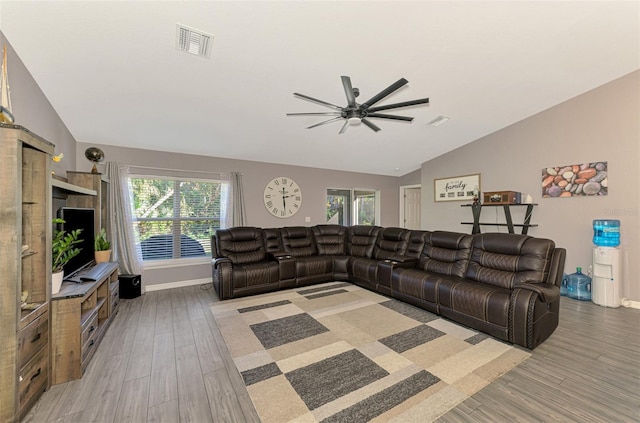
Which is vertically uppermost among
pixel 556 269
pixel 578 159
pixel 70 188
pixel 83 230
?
pixel 578 159

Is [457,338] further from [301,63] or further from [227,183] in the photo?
[227,183]

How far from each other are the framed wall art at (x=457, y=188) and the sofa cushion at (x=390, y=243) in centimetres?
195

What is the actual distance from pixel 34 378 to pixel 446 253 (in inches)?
169

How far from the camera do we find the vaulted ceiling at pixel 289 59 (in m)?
2.06

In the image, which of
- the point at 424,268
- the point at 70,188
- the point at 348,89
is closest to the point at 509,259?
the point at 424,268

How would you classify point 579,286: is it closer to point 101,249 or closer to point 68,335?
point 68,335

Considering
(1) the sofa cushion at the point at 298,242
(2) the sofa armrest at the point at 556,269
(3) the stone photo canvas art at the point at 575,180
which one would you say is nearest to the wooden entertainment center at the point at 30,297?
(1) the sofa cushion at the point at 298,242

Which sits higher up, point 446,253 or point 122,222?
point 122,222

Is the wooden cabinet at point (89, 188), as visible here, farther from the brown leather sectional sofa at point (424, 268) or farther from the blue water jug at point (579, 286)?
Answer: the blue water jug at point (579, 286)

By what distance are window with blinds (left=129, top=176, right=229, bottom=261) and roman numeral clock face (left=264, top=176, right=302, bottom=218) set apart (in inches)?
36.8

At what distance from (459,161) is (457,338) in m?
4.19

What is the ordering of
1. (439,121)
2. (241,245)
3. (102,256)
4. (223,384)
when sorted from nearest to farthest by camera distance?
(223,384) < (102,256) < (439,121) < (241,245)

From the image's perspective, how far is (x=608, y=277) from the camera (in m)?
3.54

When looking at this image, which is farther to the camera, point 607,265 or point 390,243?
point 390,243
